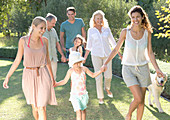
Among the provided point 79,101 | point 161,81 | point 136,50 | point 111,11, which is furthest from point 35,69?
point 111,11

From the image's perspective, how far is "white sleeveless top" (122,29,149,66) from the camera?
4414 millimetres

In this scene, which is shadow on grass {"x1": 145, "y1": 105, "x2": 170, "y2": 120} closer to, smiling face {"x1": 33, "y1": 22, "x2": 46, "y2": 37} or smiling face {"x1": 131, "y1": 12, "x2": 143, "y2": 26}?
smiling face {"x1": 131, "y1": 12, "x2": 143, "y2": 26}

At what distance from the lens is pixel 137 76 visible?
4.48 m

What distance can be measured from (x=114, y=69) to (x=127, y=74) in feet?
21.5

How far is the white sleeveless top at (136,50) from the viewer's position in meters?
4.41

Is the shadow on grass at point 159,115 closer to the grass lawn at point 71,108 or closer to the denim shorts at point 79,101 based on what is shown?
the grass lawn at point 71,108

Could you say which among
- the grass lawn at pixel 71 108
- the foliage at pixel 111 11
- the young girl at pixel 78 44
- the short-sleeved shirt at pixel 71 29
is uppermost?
the foliage at pixel 111 11

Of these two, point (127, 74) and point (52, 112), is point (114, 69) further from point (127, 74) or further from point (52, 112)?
point (127, 74)

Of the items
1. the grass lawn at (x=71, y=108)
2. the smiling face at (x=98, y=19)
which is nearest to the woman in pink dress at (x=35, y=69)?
the grass lawn at (x=71, y=108)

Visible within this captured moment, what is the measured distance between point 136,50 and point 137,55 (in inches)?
3.5

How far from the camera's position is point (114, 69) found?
10992mm

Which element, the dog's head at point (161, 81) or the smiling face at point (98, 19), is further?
the smiling face at point (98, 19)

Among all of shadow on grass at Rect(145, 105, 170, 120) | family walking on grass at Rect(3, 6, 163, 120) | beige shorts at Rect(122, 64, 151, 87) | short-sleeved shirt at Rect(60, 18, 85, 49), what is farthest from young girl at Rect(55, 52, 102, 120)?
short-sleeved shirt at Rect(60, 18, 85, 49)

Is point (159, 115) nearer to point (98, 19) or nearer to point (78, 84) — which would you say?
point (78, 84)
